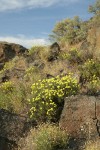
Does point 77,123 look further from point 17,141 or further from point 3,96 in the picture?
point 3,96

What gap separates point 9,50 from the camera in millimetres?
28016

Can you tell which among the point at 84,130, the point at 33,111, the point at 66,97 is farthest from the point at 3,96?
the point at 84,130

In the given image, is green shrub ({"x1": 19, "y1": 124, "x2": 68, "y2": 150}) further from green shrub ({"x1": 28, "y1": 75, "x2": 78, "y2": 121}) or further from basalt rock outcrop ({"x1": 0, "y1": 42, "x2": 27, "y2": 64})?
basalt rock outcrop ({"x1": 0, "y1": 42, "x2": 27, "y2": 64})

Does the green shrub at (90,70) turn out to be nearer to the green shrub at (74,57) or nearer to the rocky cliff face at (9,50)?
the green shrub at (74,57)

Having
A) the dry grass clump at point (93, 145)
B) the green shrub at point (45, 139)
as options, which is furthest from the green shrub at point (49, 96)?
the dry grass clump at point (93, 145)

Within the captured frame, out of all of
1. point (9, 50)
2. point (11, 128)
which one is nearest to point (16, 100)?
point (11, 128)

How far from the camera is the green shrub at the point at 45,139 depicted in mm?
10820

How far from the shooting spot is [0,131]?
40.0 feet

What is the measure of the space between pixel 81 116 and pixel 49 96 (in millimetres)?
1688

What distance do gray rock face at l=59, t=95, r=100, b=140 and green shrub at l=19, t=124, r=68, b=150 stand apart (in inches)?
18.5

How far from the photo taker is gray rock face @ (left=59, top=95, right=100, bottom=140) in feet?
37.7

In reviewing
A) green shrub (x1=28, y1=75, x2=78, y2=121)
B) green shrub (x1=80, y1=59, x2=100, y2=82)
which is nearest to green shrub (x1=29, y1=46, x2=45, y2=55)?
green shrub (x1=80, y1=59, x2=100, y2=82)

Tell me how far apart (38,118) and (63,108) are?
40.3 inches

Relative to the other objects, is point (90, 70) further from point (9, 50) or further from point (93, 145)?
point (9, 50)
